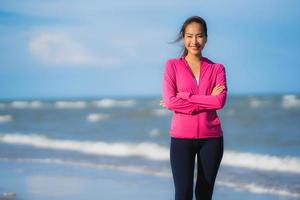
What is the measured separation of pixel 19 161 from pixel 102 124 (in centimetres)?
612

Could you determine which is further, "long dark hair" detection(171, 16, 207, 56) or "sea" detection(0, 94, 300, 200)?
"sea" detection(0, 94, 300, 200)

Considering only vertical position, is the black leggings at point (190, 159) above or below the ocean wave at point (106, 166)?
below

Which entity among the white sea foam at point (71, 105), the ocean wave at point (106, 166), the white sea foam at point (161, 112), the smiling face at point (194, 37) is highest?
the white sea foam at point (71, 105)

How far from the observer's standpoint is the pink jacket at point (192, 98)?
2777 mm

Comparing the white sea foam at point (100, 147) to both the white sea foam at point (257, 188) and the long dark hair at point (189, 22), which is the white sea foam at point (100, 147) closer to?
the white sea foam at point (257, 188)

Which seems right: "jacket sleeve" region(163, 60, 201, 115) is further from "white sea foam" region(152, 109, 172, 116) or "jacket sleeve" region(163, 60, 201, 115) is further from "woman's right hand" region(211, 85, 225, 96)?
"white sea foam" region(152, 109, 172, 116)

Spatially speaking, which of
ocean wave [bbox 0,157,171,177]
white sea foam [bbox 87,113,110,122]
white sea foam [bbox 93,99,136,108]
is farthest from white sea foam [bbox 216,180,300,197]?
white sea foam [bbox 93,99,136,108]

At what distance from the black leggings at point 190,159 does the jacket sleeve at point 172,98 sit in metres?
0.15

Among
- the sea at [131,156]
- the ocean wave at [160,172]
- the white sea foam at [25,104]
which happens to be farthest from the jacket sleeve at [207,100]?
the white sea foam at [25,104]

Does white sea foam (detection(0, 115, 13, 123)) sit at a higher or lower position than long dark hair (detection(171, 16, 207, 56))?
higher

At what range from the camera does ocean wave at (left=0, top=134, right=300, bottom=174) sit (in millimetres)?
7232

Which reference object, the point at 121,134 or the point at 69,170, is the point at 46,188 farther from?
→ the point at 121,134

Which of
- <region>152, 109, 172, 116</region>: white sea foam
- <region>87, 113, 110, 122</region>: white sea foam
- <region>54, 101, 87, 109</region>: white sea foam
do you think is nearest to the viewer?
<region>87, 113, 110, 122</region>: white sea foam

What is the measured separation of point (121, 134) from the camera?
1120 cm
